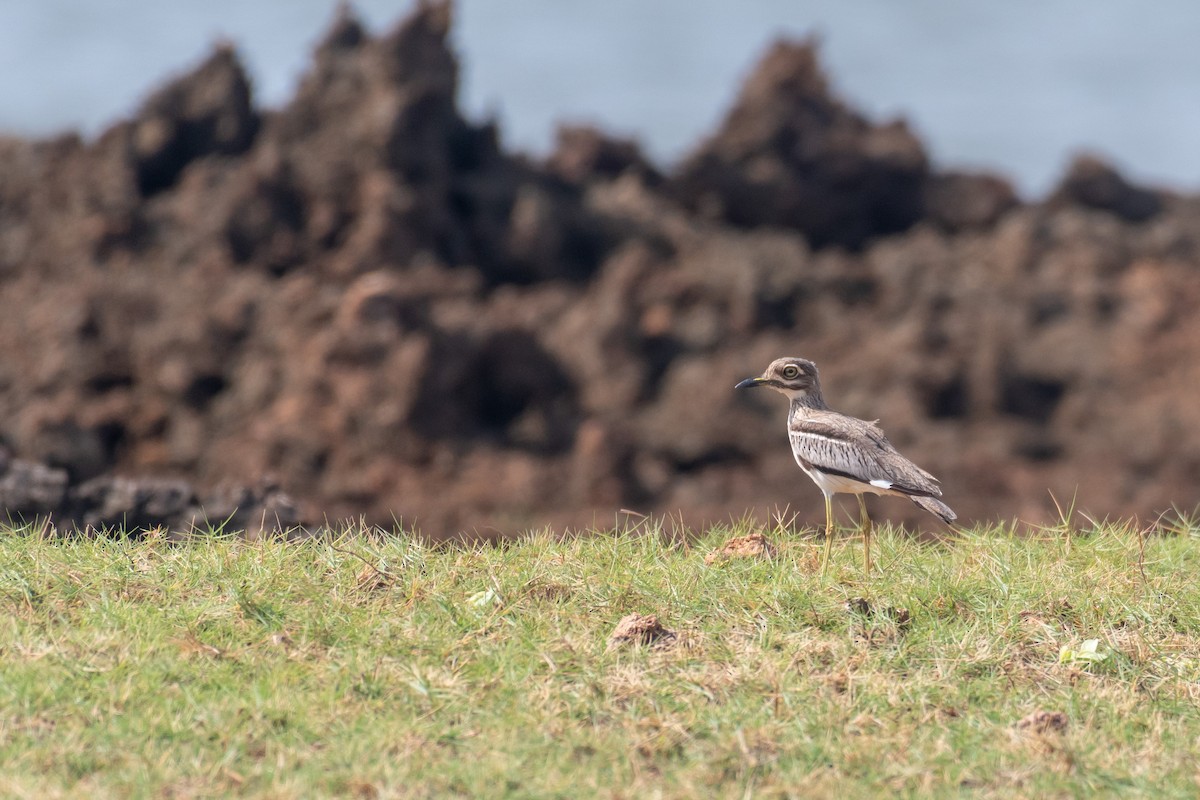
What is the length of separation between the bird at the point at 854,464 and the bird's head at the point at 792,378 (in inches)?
5.7

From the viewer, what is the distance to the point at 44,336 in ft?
66.7

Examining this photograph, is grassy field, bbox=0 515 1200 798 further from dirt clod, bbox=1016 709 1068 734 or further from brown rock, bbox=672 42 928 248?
brown rock, bbox=672 42 928 248

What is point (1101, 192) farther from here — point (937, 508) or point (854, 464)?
point (937, 508)

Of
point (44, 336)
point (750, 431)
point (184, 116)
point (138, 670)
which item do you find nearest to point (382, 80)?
point (184, 116)

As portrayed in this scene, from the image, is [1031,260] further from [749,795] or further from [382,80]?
[749,795]

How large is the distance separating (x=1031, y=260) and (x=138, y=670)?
22099 millimetres

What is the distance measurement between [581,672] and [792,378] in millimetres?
3065

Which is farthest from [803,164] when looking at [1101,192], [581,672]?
[581,672]

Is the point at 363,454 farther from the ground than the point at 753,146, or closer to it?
closer to it

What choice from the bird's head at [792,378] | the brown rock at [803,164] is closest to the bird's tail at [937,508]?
the bird's head at [792,378]

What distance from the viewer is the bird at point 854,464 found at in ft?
24.3

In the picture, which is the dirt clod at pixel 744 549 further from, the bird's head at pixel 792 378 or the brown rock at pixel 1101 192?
the brown rock at pixel 1101 192

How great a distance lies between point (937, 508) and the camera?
724cm

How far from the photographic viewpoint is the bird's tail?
7129mm
